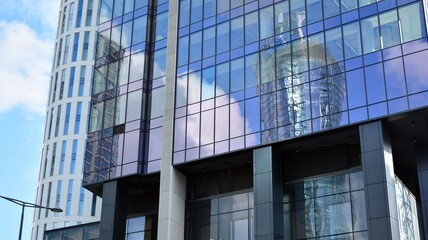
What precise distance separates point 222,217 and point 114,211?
8049 mm

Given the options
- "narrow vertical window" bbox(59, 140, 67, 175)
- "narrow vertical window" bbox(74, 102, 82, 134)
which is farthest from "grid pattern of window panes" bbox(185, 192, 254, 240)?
"narrow vertical window" bbox(74, 102, 82, 134)

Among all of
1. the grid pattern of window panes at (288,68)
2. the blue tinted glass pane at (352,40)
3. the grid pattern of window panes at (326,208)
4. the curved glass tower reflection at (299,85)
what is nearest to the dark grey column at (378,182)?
the grid pattern of window panes at (288,68)

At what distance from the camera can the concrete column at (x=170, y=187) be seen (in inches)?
1781

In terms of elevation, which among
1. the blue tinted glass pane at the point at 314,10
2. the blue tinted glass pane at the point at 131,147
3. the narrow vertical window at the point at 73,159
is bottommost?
the blue tinted glass pane at the point at 131,147

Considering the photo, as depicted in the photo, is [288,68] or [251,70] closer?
[288,68]

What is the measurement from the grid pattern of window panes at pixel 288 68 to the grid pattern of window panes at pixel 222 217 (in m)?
3.74

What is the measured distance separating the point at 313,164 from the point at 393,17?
10599mm

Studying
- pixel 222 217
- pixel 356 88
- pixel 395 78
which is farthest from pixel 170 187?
pixel 395 78

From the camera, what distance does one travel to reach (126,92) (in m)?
50.5

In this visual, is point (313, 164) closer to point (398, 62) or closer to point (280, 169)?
point (280, 169)

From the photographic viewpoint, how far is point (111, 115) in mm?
50438

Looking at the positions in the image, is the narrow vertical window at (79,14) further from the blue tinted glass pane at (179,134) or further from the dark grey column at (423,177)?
the dark grey column at (423,177)

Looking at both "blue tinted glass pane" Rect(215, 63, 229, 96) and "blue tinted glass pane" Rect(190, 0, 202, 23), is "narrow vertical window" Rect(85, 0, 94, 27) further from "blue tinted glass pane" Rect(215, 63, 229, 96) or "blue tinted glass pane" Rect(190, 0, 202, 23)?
"blue tinted glass pane" Rect(215, 63, 229, 96)

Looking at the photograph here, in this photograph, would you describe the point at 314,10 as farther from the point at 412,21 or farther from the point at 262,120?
the point at 262,120
